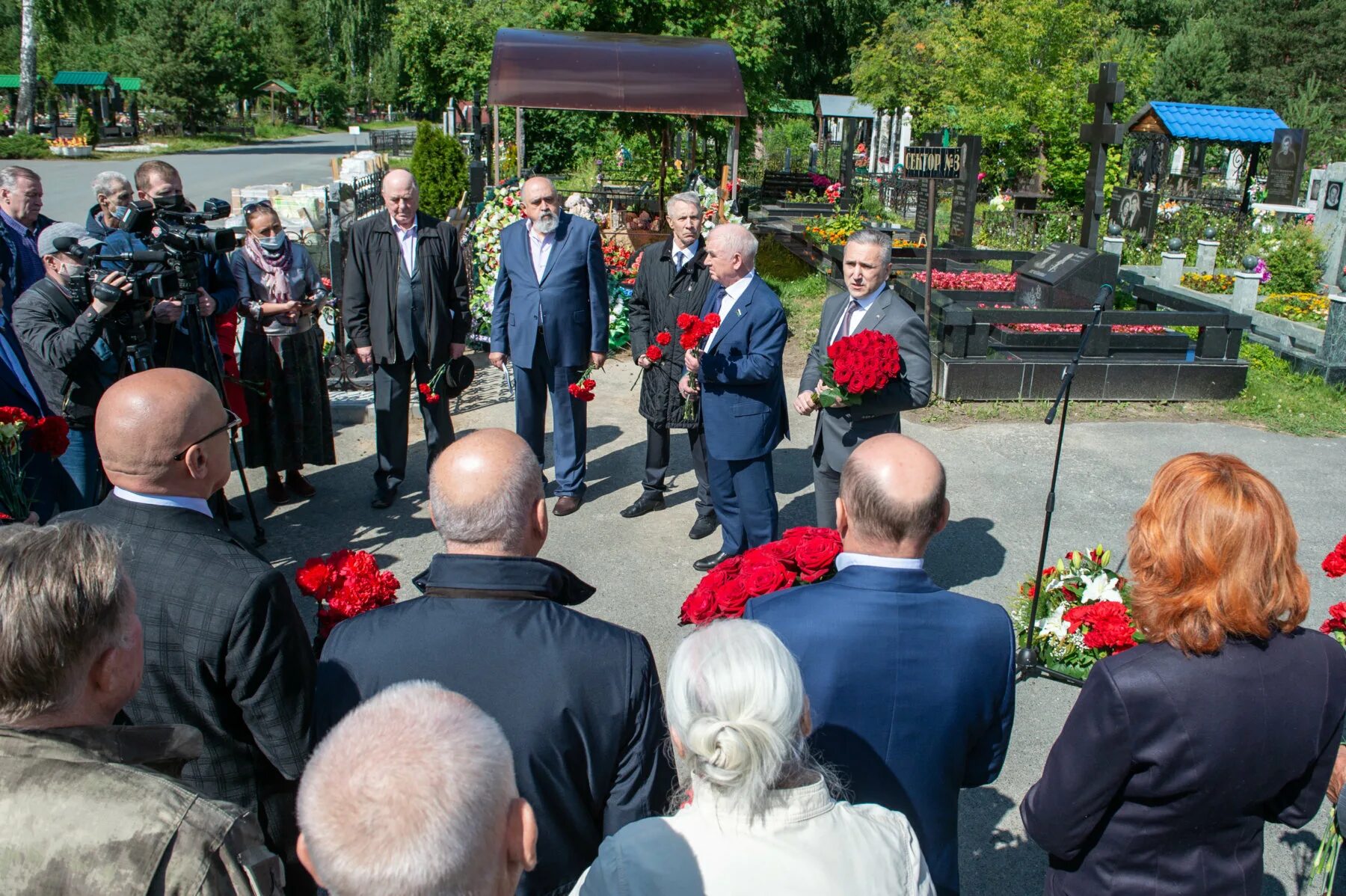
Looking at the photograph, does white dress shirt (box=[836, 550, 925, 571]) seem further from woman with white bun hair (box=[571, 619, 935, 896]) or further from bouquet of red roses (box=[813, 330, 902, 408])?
bouquet of red roses (box=[813, 330, 902, 408])

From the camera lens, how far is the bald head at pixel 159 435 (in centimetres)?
254

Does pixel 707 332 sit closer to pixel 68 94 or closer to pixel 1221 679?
pixel 1221 679

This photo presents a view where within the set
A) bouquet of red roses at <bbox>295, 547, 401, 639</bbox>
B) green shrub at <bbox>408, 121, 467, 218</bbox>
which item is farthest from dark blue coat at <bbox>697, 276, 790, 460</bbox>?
green shrub at <bbox>408, 121, 467, 218</bbox>

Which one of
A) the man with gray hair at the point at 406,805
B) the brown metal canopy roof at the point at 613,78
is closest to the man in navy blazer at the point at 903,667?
the man with gray hair at the point at 406,805

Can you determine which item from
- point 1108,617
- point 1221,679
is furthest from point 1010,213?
point 1221,679

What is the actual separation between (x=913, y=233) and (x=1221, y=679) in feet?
49.5

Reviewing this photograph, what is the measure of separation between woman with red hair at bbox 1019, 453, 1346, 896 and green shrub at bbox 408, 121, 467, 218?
1639 centimetres

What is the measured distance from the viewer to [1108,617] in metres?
3.32

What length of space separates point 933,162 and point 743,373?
2225 centimetres

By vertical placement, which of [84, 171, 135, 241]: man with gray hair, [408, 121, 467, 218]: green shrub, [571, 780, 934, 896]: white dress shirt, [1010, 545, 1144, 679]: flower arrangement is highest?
[408, 121, 467, 218]: green shrub

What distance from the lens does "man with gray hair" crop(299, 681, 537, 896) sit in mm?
1298

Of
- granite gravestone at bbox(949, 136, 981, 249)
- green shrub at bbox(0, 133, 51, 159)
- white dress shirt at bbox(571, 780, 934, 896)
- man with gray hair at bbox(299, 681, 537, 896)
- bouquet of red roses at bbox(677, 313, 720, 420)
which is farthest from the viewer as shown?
green shrub at bbox(0, 133, 51, 159)

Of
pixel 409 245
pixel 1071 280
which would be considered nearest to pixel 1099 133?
pixel 1071 280

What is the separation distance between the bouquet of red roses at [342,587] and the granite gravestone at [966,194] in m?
13.6
